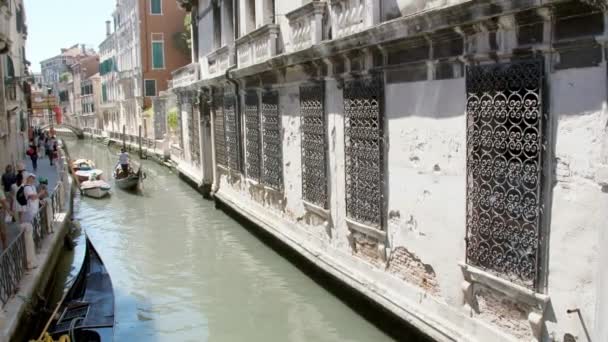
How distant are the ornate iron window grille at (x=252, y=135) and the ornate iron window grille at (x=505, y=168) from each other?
620 cm

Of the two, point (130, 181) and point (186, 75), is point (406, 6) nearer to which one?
point (186, 75)

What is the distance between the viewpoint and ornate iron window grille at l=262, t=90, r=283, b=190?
31.8 ft

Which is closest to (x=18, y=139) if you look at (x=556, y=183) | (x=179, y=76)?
(x=179, y=76)

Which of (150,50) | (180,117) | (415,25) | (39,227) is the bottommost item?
(39,227)

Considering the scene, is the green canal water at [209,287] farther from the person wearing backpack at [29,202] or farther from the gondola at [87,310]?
the person wearing backpack at [29,202]

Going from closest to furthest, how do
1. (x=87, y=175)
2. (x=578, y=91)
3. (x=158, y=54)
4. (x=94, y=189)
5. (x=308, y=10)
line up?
(x=578, y=91) → (x=308, y=10) → (x=94, y=189) → (x=87, y=175) → (x=158, y=54)

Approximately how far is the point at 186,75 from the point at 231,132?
240 inches

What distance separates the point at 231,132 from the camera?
12703 millimetres

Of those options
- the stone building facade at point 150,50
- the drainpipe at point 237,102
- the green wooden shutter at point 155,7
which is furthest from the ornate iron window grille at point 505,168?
the green wooden shutter at point 155,7

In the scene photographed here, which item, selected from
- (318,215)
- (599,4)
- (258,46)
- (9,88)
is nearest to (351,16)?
(318,215)

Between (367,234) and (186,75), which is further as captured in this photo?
(186,75)

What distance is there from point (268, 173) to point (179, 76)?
400 inches

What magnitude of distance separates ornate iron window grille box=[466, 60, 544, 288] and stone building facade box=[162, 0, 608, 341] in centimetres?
1

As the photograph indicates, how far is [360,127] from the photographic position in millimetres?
6809
